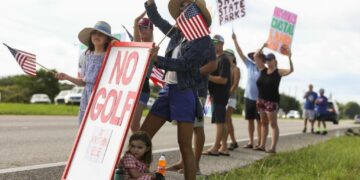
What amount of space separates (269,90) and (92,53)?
15.3ft

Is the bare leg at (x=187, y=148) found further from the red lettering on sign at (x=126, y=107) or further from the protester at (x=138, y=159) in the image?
the red lettering on sign at (x=126, y=107)

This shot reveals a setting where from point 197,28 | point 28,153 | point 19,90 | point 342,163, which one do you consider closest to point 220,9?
point 342,163

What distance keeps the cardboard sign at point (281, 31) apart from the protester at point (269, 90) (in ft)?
2.13

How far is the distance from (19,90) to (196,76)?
6180 cm

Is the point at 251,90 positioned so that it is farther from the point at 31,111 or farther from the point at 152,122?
the point at 31,111

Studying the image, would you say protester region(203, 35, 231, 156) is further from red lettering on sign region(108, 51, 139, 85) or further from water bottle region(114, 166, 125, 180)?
water bottle region(114, 166, 125, 180)

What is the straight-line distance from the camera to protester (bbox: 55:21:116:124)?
480 cm

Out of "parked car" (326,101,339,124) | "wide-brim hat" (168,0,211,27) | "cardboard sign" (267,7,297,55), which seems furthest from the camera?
"parked car" (326,101,339,124)

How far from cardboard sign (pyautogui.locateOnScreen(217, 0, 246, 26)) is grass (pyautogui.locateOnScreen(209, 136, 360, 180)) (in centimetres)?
248

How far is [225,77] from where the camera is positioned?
23.9ft

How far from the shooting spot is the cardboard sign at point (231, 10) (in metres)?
8.99

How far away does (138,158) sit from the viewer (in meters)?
4.30

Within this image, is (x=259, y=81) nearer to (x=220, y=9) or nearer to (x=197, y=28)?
(x=220, y=9)

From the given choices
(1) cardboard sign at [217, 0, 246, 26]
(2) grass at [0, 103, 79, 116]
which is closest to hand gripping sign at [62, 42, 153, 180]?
(1) cardboard sign at [217, 0, 246, 26]
